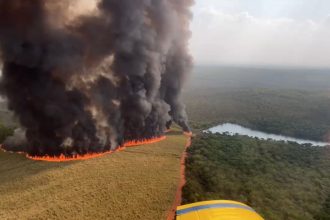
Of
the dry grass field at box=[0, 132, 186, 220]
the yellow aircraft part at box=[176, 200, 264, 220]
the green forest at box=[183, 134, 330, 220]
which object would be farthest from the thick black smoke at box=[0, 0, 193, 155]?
the yellow aircraft part at box=[176, 200, 264, 220]

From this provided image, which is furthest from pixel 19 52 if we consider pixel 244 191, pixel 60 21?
pixel 244 191

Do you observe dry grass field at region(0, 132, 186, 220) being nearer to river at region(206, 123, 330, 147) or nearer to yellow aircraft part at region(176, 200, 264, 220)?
yellow aircraft part at region(176, 200, 264, 220)

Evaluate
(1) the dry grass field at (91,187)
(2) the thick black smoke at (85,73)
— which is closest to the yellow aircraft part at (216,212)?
(1) the dry grass field at (91,187)

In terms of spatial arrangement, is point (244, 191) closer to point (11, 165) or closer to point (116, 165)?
point (116, 165)

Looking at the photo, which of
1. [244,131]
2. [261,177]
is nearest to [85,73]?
[261,177]

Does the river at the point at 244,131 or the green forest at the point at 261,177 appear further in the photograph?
the river at the point at 244,131

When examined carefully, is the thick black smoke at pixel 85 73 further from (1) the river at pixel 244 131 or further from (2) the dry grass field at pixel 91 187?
(1) the river at pixel 244 131

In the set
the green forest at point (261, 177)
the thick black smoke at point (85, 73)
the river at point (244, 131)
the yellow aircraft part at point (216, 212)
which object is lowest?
the green forest at point (261, 177)
